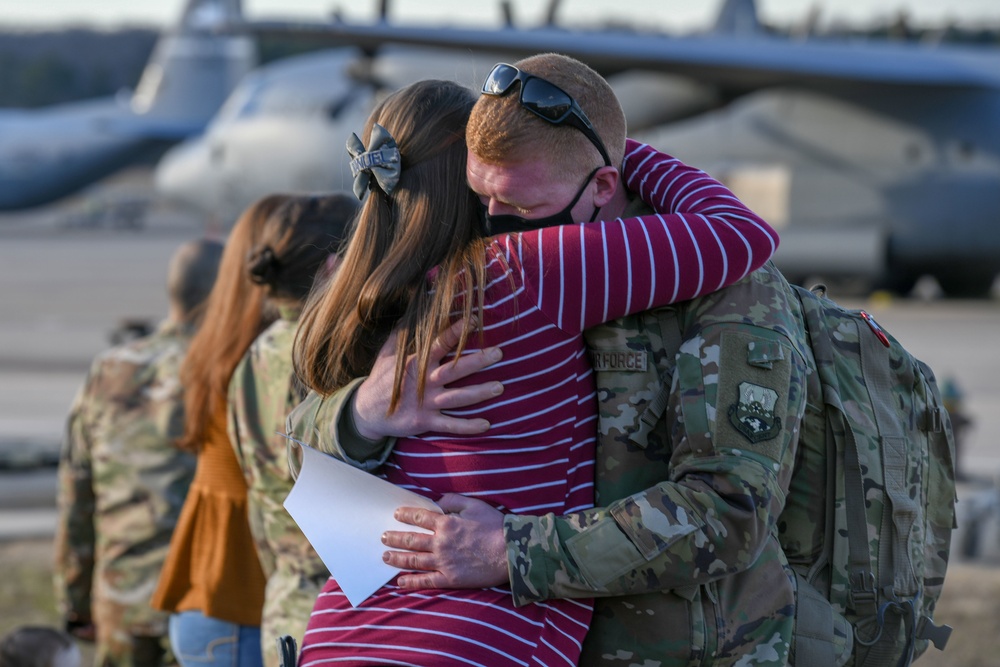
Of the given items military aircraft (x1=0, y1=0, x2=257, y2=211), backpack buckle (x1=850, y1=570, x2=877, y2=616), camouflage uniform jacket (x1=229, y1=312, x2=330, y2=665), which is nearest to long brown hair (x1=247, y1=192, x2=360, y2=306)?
camouflage uniform jacket (x1=229, y1=312, x2=330, y2=665)

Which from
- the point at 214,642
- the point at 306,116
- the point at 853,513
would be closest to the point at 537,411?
the point at 853,513

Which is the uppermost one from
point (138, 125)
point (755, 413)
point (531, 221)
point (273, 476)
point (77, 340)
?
point (531, 221)

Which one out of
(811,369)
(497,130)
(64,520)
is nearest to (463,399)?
(497,130)

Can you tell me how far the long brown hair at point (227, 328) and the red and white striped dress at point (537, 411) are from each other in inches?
51.7

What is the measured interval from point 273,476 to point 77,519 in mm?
1198

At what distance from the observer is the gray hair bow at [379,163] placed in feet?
5.98

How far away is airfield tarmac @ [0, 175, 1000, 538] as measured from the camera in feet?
22.9

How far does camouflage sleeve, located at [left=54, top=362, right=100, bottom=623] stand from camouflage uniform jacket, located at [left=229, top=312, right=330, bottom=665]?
99cm

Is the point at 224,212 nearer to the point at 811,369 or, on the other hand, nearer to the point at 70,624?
the point at 70,624

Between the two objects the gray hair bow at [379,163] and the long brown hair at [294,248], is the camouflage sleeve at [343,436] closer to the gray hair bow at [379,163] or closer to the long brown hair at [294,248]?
the gray hair bow at [379,163]

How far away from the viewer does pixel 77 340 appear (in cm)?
1361

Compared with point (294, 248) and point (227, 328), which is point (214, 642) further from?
point (294, 248)

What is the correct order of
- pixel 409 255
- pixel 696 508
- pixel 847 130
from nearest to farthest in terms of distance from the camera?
pixel 696 508 → pixel 409 255 → pixel 847 130

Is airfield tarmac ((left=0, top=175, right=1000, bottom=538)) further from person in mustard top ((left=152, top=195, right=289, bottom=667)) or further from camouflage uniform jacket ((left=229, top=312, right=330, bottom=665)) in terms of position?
camouflage uniform jacket ((left=229, top=312, right=330, bottom=665))
